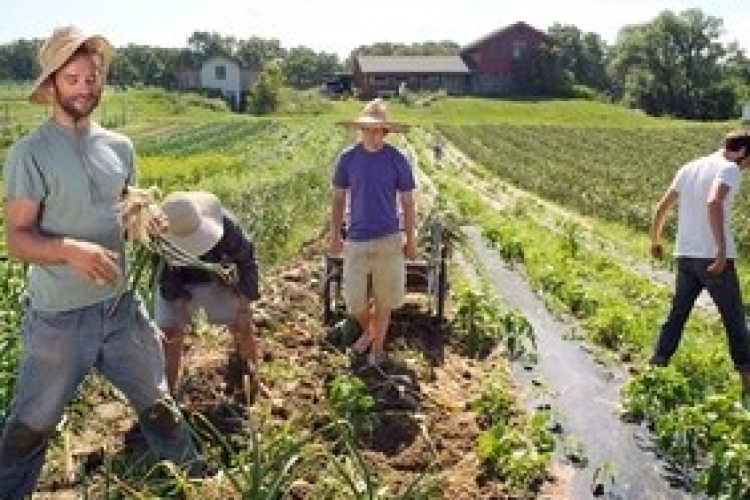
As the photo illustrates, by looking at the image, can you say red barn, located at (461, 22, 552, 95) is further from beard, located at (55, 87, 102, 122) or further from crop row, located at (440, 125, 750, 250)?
beard, located at (55, 87, 102, 122)

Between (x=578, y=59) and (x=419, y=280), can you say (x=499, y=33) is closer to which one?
(x=578, y=59)

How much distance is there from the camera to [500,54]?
254 ft

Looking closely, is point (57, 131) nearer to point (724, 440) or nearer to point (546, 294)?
point (724, 440)

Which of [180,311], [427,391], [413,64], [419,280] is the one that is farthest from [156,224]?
[413,64]

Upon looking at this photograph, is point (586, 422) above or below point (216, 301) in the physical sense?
below

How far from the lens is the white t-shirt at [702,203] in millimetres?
5848

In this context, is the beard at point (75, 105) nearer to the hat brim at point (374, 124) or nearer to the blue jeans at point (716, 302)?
the hat brim at point (374, 124)

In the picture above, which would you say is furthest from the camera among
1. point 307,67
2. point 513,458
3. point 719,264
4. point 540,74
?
point 307,67

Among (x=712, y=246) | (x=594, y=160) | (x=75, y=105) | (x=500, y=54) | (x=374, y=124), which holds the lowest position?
(x=594, y=160)

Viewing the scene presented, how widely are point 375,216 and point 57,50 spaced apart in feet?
9.67

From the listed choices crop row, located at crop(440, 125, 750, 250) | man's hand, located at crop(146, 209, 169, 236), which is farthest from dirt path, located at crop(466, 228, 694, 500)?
crop row, located at crop(440, 125, 750, 250)

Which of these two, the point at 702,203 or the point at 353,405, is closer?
the point at 353,405

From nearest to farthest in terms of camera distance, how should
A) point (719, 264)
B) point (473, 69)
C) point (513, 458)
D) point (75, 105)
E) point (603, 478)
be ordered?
1. point (75, 105)
2. point (513, 458)
3. point (603, 478)
4. point (719, 264)
5. point (473, 69)

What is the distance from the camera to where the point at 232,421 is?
536cm
